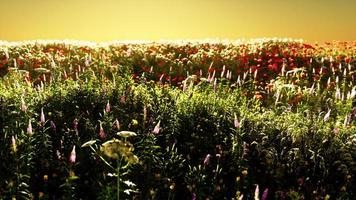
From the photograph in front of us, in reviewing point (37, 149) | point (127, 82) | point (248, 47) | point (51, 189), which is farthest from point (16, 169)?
point (248, 47)

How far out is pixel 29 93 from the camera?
8773mm

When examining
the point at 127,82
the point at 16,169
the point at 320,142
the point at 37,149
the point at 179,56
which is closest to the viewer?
the point at 16,169

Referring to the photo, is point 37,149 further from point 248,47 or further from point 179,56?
point 248,47

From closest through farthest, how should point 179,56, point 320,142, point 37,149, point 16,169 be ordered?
point 16,169 → point 37,149 → point 320,142 → point 179,56

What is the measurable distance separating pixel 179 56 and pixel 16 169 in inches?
414

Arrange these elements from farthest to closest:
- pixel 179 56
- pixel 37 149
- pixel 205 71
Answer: pixel 179 56 < pixel 205 71 < pixel 37 149

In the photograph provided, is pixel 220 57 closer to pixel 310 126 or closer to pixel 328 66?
pixel 328 66

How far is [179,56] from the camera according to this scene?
52.4 feet

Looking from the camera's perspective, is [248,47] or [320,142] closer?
[320,142]

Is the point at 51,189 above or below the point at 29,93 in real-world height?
below

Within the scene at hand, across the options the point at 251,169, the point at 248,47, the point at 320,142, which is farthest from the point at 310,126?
the point at 248,47

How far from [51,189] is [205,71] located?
9.26 meters

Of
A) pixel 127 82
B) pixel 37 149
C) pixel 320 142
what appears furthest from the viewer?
pixel 127 82

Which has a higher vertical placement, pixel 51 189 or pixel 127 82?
pixel 127 82
